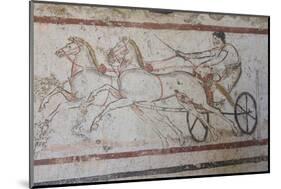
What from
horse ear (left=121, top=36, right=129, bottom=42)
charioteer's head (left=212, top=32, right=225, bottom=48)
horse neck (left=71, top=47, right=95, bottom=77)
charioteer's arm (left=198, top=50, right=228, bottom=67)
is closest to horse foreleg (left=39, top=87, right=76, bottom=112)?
horse neck (left=71, top=47, right=95, bottom=77)

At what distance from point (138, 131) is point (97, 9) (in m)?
0.96

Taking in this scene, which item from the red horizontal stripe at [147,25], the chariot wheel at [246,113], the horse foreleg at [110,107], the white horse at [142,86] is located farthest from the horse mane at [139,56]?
the chariot wheel at [246,113]

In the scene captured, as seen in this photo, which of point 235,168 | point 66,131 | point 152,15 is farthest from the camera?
point 235,168

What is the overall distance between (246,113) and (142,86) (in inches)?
38.2

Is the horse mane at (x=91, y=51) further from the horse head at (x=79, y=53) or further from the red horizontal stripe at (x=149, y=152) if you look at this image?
the red horizontal stripe at (x=149, y=152)

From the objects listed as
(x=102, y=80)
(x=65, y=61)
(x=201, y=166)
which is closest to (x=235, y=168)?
(x=201, y=166)

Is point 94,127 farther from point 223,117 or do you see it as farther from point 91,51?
point 223,117

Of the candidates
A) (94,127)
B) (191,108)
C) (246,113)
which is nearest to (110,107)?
(94,127)

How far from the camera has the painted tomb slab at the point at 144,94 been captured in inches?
153

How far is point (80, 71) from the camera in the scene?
3967 millimetres

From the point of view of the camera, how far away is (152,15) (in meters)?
4.18

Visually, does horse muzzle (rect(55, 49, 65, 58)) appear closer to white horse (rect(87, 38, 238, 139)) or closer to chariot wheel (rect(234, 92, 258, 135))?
white horse (rect(87, 38, 238, 139))

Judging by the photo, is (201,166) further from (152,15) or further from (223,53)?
(152,15)

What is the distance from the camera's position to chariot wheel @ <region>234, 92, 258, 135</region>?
4.48m
